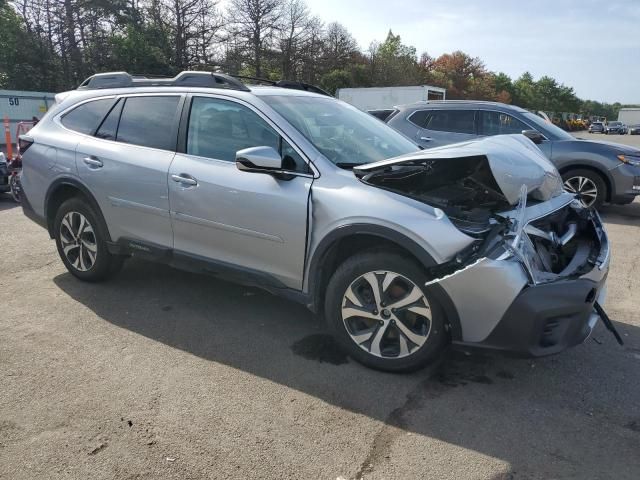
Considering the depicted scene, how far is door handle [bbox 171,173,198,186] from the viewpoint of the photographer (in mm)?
3834

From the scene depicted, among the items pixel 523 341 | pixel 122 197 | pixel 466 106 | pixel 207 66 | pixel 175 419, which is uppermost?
pixel 207 66

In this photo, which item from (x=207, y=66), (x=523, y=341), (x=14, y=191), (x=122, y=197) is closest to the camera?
(x=523, y=341)

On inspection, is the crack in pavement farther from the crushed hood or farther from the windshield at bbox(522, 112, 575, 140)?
the windshield at bbox(522, 112, 575, 140)

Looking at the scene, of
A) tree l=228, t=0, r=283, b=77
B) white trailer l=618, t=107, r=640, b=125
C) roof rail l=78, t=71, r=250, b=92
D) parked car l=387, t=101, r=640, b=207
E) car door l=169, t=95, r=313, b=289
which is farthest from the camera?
white trailer l=618, t=107, r=640, b=125

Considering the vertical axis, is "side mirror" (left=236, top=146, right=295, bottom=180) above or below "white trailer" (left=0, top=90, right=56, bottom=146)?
below

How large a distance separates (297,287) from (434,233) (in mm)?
1060

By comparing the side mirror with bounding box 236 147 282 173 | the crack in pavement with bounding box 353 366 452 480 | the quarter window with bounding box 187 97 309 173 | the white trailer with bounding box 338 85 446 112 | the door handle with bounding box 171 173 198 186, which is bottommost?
the crack in pavement with bounding box 353 366 452 480

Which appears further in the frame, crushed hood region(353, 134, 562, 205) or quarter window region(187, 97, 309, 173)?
quarter window region(187, 97, 309, 173)

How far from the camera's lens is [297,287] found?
353 centimetres

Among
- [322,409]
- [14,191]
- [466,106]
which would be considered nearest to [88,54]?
[14,191]

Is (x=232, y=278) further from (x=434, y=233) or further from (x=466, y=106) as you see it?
(x=466, y=106)

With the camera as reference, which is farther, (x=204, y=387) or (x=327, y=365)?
(x=327, y=365)

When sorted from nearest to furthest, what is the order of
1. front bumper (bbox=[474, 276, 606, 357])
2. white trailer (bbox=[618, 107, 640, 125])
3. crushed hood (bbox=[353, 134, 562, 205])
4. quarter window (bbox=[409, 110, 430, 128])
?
front bumper (bbox=[474, 276, 606, 357]) < crushed hood (bbox=[353, 134, 562, 205]) < quarter window (bbox=[409, 110, 430, 128]) < white trailer (bbox=[618, 107, 640, 125])

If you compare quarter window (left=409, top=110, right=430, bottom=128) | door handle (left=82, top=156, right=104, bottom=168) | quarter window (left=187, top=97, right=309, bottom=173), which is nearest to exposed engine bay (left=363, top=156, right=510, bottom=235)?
quarter window (left=187, top=97, right=309, bottom=173)
